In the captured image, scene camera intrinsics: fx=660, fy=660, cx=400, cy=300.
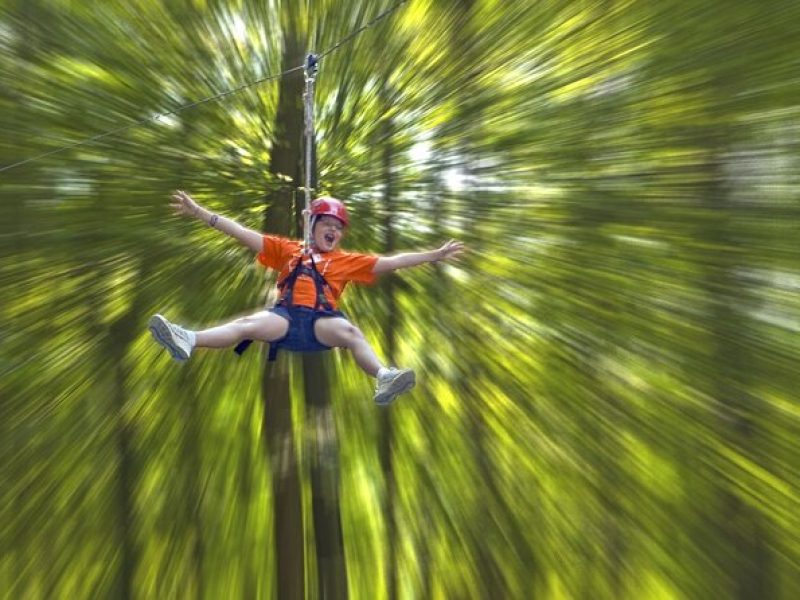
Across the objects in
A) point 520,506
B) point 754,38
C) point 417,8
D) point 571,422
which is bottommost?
point 520,506

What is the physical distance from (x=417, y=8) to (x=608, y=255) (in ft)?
4.92

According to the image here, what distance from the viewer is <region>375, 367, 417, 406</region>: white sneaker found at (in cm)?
182

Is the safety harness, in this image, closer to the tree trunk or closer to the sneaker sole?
the sneaker sole

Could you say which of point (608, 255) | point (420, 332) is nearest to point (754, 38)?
point (608, 255)

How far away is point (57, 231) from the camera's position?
9.40 ft

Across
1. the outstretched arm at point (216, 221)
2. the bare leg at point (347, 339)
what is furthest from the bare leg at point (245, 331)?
the outstretched arm at point (216, 221)

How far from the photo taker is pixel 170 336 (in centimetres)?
176

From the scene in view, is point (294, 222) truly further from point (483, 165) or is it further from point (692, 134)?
point (692, 134)

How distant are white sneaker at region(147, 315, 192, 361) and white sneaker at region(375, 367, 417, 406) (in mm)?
535

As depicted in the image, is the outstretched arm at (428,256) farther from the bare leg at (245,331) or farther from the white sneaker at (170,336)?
the white sneaker at (170,336)

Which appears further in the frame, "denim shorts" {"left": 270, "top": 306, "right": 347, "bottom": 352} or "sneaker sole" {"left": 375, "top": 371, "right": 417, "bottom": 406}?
"denim shorts" {"left": 270, "top": 306, "right": 347, "bottom": 352}

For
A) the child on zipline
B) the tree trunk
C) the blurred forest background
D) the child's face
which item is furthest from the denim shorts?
the tree trunk

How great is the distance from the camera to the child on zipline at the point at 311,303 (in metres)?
1.84

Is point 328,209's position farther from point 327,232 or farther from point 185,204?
point 185,204
